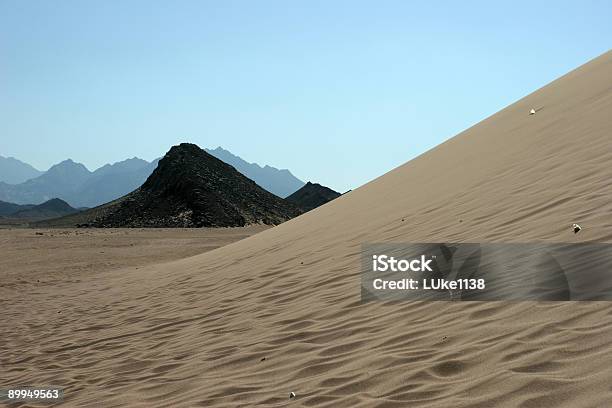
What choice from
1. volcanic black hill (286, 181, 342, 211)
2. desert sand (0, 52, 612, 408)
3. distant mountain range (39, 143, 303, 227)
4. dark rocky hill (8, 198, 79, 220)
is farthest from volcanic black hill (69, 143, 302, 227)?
dark rocky hill (8, 198, 79, 220)

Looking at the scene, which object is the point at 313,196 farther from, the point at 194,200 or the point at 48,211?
the point at 48,211

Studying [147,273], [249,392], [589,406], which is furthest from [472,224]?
[147,273]

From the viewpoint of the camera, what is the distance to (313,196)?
3669 inches

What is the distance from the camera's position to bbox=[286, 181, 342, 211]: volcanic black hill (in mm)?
90481

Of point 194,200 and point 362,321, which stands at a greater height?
point 194,200

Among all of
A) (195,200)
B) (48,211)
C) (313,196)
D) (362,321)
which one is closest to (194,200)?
(195,200)

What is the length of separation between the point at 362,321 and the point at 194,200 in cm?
5001

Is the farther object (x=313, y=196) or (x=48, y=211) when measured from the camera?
(x=48, y=211)

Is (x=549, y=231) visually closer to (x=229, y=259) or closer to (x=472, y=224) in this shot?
(x=472, y=224)

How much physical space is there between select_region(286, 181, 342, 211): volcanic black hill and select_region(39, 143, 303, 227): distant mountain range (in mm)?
21073

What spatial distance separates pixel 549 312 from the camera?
3805 millimetres

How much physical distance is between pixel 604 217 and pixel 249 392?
10.5ft

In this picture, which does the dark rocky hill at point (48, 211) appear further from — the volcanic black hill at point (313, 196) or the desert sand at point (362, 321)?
the desert sand at point (362, 321)

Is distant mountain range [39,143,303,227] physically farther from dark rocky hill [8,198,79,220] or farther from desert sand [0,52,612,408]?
dark rocky hill [8,198,79,220]
